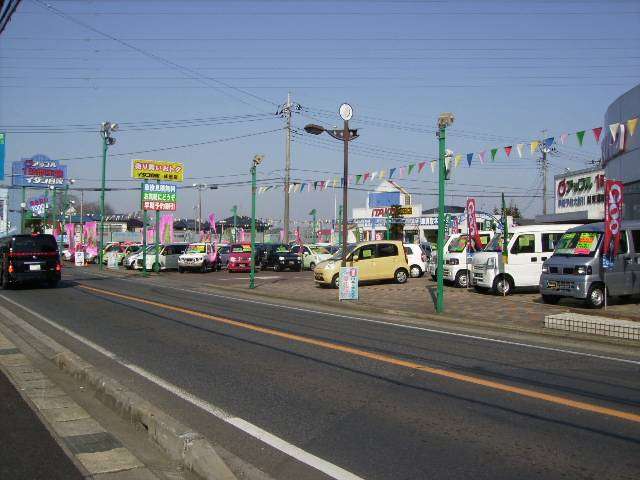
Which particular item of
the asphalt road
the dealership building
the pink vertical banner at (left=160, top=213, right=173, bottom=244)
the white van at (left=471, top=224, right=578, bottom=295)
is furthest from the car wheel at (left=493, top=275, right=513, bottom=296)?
the pink vertical banner at (left=160, top=213, right=173, bottom=244)

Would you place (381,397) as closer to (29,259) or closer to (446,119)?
(446,119)

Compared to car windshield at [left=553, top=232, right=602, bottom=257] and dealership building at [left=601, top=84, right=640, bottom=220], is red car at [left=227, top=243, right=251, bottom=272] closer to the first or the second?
dealership building at [left=601, top=84, right=640, bottom=220]

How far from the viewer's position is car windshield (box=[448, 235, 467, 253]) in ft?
75.3

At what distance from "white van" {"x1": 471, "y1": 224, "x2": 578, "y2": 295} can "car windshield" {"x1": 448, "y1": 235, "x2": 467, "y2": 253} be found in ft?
11.8

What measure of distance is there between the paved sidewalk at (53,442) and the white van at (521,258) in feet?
A: 47.8

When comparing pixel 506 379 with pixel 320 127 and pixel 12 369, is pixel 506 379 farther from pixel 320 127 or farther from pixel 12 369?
pixel 320 127

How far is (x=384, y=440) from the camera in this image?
18.0 feet

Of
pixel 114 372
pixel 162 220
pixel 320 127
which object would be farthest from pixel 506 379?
pixel 162 220

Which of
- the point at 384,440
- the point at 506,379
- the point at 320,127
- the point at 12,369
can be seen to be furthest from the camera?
the point at 320,127

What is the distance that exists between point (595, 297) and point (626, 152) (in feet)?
30.4

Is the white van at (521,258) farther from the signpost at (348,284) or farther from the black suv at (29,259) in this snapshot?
the black suv at (29,259)

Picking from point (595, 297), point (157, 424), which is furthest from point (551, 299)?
point (157, 424)

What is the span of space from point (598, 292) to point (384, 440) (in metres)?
12.2

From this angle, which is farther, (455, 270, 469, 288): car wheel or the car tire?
(455, 270, 469, 288): car wheel
